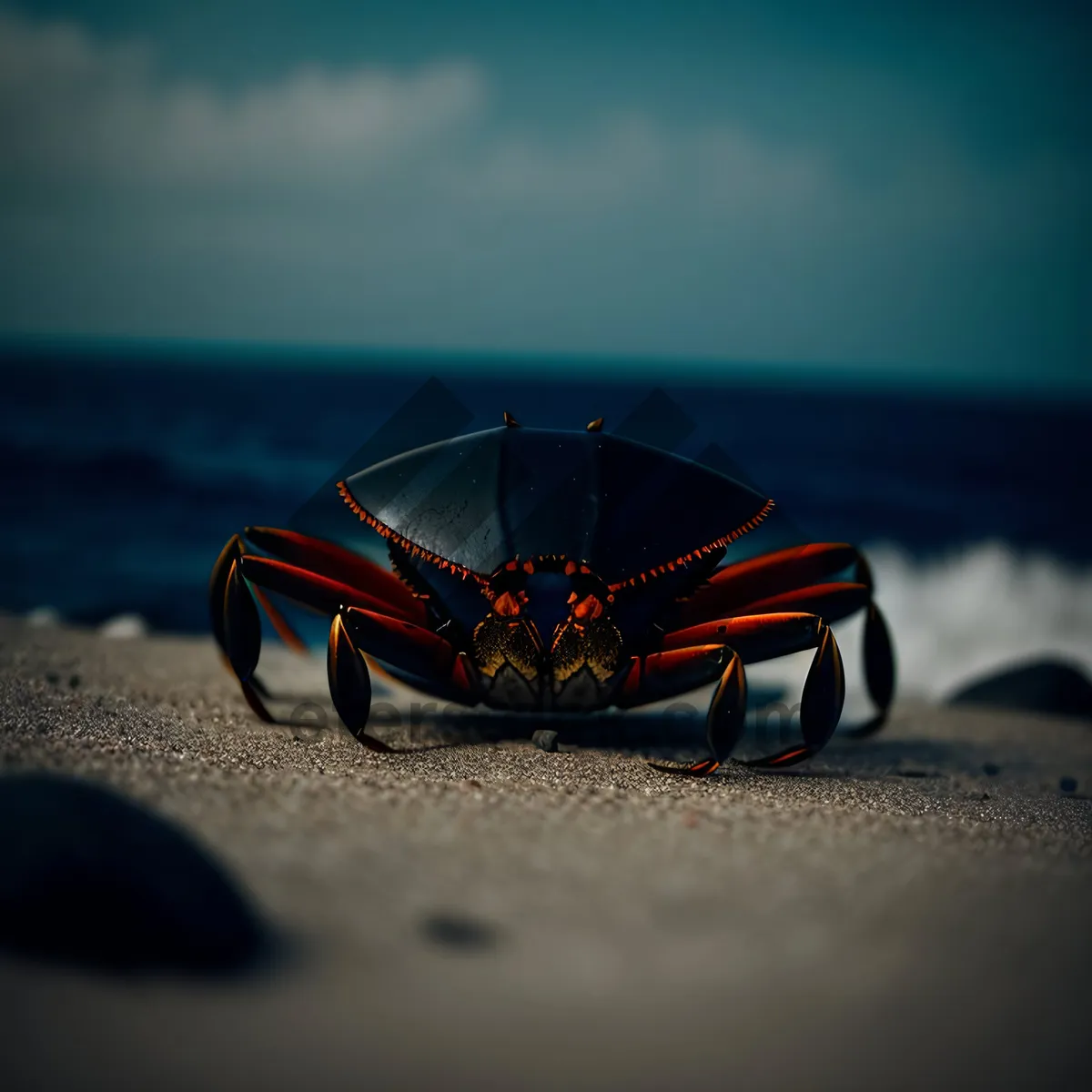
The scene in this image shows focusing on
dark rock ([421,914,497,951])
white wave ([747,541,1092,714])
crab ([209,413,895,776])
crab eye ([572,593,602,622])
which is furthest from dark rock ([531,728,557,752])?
white wave ([747,541,1092,714])

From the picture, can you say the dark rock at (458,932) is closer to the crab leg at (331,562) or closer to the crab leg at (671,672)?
the crab leg at (671,672)

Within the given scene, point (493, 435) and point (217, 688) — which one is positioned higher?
point (493, 435)

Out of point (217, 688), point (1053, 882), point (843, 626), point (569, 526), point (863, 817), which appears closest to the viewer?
point (1053, 882)

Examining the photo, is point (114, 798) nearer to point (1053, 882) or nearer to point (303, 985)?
point (303, 985)

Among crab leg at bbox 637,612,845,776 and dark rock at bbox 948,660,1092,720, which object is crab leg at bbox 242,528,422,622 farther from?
dark rock at bbox 948,660,1092,720

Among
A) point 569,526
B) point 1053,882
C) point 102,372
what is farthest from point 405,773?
point 102,372

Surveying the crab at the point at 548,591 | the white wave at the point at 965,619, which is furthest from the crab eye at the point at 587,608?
the white wave at the point at 965,619
